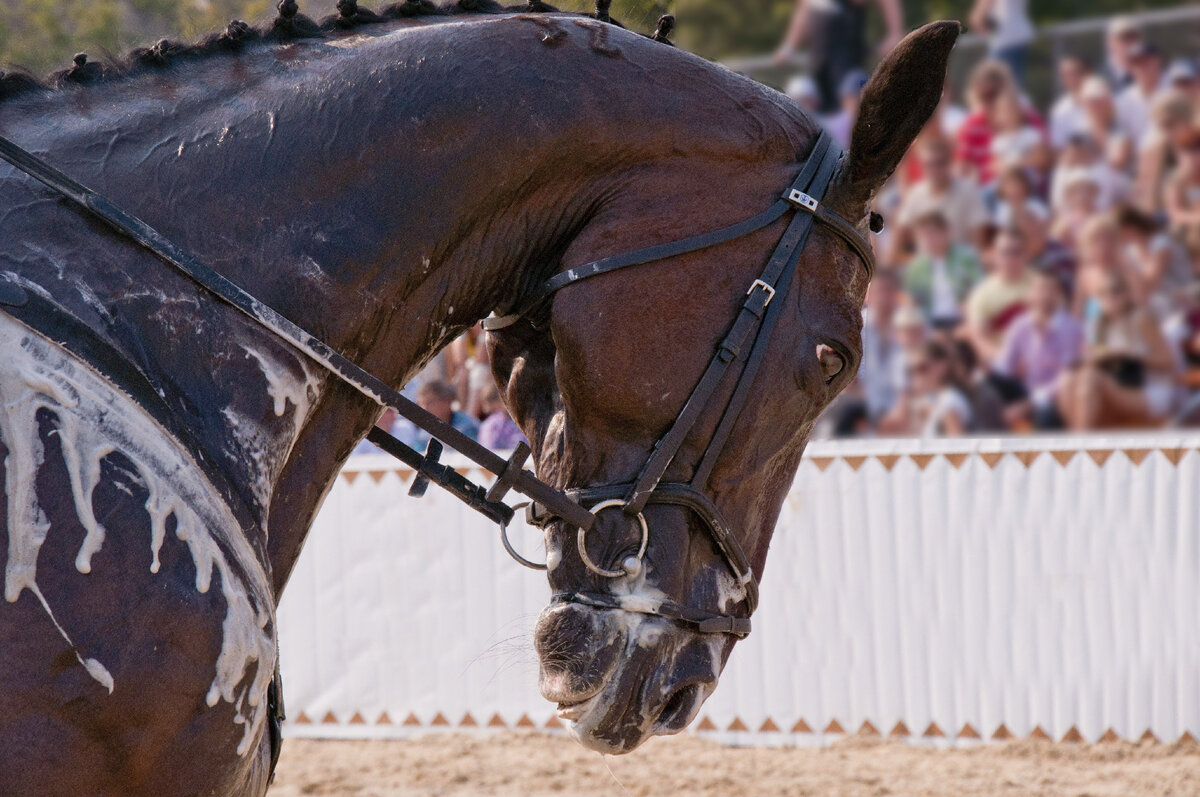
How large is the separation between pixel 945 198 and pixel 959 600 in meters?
3.08

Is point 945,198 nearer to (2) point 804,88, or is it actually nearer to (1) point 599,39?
(2) point 804,88

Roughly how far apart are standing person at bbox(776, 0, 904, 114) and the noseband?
25.8 feet

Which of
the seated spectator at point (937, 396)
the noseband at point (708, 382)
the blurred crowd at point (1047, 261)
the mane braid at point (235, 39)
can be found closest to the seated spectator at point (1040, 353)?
the blurred crowd at point (1047, 261)

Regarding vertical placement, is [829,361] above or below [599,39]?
below

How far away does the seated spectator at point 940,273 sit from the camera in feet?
27.3

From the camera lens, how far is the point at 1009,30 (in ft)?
31.3

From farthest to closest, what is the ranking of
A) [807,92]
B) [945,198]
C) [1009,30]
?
[807,92]
[1009,30]
[945,198]

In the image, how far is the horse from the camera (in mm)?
1853

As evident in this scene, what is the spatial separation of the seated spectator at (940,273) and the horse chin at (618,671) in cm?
626

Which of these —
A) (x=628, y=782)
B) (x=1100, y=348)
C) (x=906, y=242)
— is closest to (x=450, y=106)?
(x=628, y=782)

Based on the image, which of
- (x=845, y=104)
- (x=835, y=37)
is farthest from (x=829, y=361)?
(x=835, y=37)

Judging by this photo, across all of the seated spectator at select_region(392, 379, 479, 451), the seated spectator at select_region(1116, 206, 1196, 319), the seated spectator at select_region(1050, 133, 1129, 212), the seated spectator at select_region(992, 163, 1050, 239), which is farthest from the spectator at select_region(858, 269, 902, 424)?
the seated spectator at select_region(392, 379, 479, 451)

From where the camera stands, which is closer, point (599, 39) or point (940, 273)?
point (599, 39)

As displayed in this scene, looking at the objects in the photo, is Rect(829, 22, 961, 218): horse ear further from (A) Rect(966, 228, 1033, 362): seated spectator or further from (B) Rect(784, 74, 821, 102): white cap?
(B) Rect(784, 74, 821, 102): white cap
